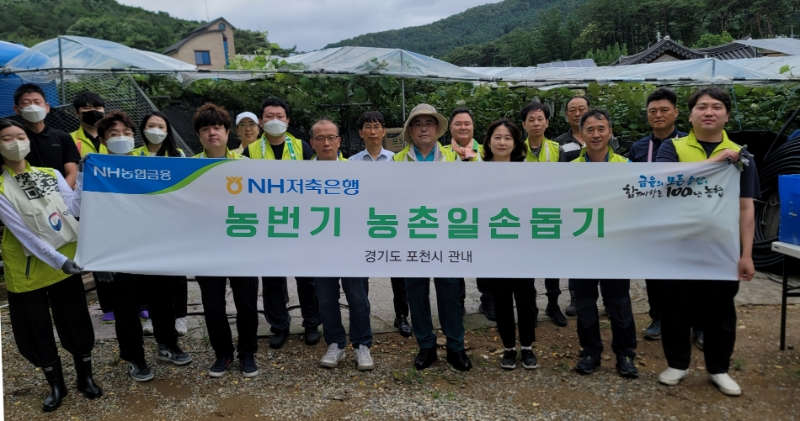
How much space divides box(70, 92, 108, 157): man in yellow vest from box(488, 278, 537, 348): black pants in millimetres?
3116

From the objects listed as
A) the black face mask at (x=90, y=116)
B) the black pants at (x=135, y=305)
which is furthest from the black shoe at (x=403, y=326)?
the black face mask at (x=90, y=116)

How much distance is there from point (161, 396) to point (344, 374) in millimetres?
1066

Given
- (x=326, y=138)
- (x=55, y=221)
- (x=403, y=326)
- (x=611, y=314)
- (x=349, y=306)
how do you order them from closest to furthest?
(x=55, y=221), (x=611, y=314), (x=326, y=138), (x=349, y=306), (x=403, y=326)

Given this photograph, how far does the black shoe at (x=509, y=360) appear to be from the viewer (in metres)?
3.30

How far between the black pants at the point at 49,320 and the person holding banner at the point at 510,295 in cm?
240

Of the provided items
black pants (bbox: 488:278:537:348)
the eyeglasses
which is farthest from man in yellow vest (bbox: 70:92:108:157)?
black pants (bbox: 488:278:537:348)

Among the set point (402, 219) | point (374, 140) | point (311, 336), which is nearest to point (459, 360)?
point (402, 219)

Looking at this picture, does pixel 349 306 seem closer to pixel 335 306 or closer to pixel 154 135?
pixel 335 306

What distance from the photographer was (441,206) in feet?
10.0

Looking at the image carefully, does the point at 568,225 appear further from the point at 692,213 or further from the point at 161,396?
the point at 161,396

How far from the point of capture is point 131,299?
3.20m

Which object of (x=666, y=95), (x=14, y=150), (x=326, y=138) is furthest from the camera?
(x=666, y=95)

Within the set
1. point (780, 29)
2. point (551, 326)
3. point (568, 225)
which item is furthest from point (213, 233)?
point (780, 29)

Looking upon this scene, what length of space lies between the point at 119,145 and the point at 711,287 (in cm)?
353
